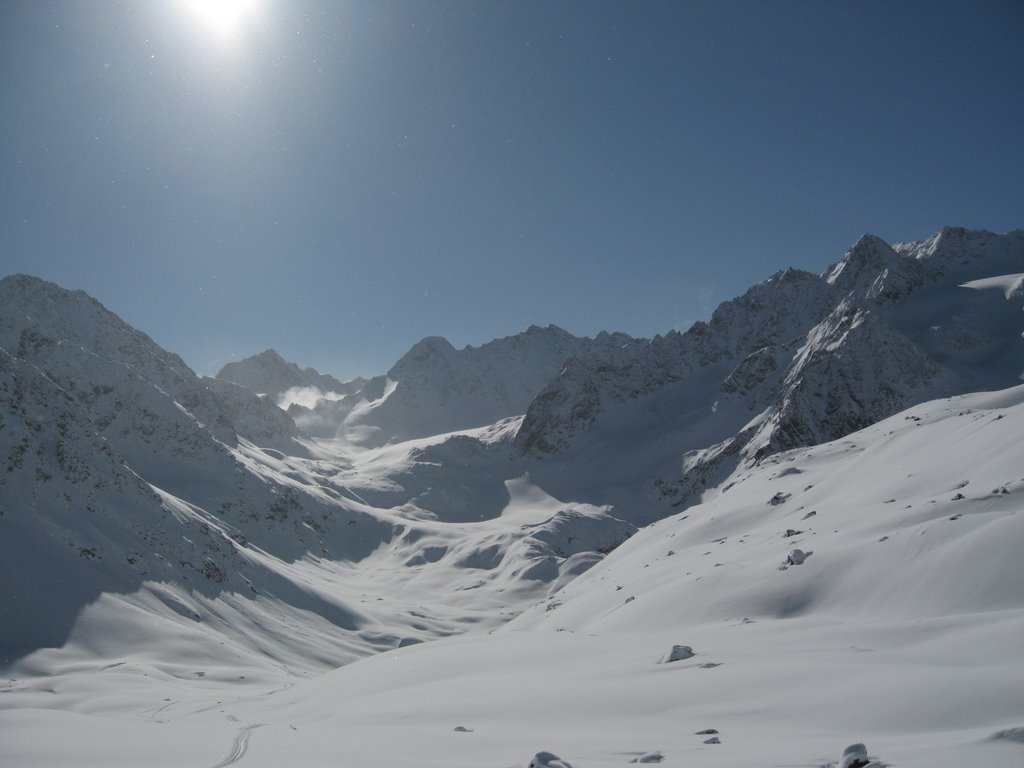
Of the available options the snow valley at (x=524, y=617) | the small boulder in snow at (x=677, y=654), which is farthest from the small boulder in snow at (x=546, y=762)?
the small boulder in snow at (x=677, y=654)

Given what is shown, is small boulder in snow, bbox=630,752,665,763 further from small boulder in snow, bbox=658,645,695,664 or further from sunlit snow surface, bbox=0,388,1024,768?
small boulder in snow, bbox=658,645,695,664

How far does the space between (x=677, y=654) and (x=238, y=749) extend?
1206 cm

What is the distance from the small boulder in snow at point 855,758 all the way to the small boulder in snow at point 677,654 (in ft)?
34.2

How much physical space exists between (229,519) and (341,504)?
43354mm

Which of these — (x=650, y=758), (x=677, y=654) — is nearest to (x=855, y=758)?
(x=650, y=758)

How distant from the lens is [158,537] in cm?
9569

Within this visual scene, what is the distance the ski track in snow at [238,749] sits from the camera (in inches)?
506

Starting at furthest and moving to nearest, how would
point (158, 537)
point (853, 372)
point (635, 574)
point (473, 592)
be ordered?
point (853, 372), point (473, 592), point (158, 537), point (635, 574)

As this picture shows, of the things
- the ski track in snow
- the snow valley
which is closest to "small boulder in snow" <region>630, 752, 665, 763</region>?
the snow valley

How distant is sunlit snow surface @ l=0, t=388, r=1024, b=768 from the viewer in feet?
38.2

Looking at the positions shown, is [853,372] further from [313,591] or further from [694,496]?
[313,591]

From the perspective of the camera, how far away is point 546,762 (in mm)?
10336

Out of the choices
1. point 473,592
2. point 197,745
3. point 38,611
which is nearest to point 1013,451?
point 197,745

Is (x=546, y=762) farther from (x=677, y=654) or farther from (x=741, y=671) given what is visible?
(x=677, y=654)
